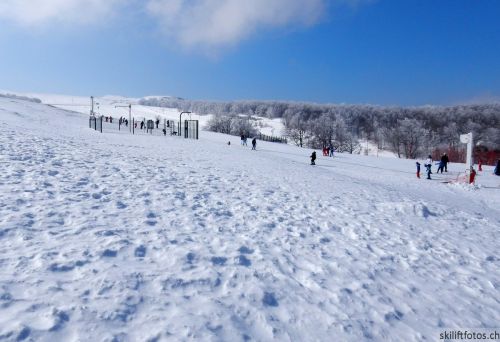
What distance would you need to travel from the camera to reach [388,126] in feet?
388

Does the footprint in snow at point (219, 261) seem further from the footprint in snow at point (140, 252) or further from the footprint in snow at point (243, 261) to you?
the footprint in snow at point (140, 252)

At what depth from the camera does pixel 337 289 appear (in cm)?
510

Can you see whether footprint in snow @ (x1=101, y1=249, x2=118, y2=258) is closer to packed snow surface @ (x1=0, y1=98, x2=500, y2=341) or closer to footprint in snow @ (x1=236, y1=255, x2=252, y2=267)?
packed snow surface @ (x1=0, y1=98, x2=500, y2=341)

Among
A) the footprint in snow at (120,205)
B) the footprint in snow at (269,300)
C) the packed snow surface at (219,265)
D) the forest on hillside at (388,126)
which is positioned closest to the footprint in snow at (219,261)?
the packed snow surface at (219,265)

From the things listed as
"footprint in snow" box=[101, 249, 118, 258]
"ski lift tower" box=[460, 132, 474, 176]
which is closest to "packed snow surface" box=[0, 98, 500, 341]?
"footprint in snow" box=[101, 249, 118, 258]

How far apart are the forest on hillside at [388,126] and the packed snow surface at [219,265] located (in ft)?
240

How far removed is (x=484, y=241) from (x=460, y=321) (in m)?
4.84

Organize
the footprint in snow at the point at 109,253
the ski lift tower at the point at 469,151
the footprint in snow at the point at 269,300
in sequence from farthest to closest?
the ski lift tower at the point at 469,151 < the footprint in snow at the point at 109,253 < the footprint in snow at the point at 269,300

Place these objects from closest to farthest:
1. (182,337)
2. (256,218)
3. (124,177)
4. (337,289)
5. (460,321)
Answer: (182,337) → (460,321) → (337,289) → (256,218) → (124,177)

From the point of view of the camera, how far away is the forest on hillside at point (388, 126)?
8712cm

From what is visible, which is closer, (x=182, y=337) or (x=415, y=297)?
(x=182, y=337)

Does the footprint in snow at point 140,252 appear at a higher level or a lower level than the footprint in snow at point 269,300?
higher

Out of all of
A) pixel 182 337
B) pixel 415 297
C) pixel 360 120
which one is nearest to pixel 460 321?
pixel 415 297

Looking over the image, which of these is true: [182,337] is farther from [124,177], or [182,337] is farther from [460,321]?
[124,177]
